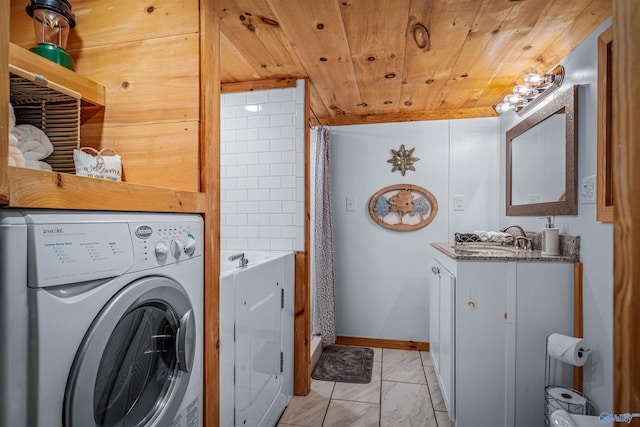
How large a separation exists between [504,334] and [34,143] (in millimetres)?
2244

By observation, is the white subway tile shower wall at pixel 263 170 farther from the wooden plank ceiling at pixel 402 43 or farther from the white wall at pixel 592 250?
the white wall at pixel 592 250

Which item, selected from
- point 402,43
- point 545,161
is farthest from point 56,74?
point 545,161

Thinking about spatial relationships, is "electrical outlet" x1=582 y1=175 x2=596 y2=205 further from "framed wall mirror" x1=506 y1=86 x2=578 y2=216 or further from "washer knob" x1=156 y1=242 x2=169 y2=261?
"washer knob" x1=156 y1=242 x2=169 y2=261

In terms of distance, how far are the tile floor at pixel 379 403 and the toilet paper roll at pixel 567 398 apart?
666 mm

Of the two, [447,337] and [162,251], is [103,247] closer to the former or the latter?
[162,251]

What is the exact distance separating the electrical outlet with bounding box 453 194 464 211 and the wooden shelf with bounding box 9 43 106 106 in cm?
272

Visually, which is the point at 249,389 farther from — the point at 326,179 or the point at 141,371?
the point at 326,179

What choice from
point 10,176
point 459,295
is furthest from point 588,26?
point 10,176

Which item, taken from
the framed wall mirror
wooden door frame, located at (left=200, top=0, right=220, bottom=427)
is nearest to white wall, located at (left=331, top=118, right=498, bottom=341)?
the framed wall mirror

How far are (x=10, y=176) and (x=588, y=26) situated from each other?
2310 millimetres

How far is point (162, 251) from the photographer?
927mm

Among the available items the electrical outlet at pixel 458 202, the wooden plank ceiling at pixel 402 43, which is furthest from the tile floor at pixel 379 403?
the wooden plank ceiling at pixel 402 43

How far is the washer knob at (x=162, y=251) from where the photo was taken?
913 mm

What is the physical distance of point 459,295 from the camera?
1.78 m
